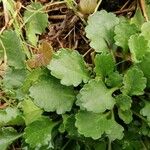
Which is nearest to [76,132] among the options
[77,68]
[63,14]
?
[77,68]

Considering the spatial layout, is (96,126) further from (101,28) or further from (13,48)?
(13,48)

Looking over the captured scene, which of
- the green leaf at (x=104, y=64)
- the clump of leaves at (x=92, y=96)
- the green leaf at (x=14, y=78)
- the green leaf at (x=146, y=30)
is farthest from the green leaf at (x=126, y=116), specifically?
the green leaf at (x=14, y=78)

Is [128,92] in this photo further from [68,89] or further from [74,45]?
[74,45]

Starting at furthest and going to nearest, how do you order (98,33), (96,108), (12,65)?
(12,65), (98,33), (96,108)

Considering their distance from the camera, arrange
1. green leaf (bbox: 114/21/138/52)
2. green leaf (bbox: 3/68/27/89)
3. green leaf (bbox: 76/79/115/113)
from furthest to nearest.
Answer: green leaf (bbox: 3/68/27/89) → green leaf (bbox: 114/21/138/52) → green leaf (bbox: 76/79/115/113)

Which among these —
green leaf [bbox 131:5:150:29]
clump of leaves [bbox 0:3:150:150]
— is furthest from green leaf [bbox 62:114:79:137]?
green leaf [bbox 131:5:150:29]

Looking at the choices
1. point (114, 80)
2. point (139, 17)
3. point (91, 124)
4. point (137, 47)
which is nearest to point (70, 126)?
point (91, 124)

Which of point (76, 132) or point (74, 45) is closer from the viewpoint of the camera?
point (76, 132)

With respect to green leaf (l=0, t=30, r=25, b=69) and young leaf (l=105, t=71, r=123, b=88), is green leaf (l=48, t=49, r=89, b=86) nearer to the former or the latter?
young leaf (l=105, t=71, r=123, b=88)
